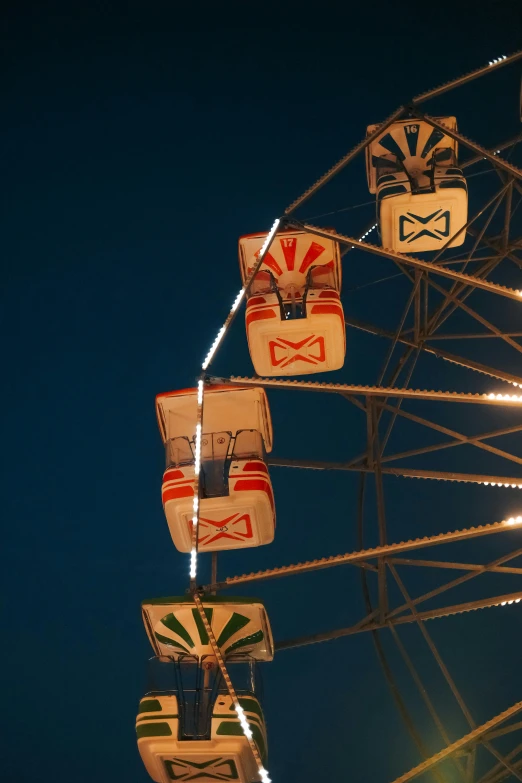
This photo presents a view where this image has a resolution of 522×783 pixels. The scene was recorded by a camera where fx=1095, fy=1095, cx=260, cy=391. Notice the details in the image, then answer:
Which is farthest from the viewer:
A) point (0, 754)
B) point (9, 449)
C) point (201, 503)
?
point (9, 449)

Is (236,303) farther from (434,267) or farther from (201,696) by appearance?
(201,696)

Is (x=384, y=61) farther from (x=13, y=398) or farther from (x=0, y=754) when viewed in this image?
(x=0, y=754)

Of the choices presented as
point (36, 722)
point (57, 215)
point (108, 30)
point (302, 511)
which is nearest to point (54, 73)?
point (108, 30)

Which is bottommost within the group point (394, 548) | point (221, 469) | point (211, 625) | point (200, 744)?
point (200, 744)

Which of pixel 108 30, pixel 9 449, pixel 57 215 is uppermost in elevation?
pixel 108 30

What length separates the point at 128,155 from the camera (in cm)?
1498

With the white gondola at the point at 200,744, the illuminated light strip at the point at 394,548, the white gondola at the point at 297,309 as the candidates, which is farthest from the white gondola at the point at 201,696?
the white gondola at the point at 297,309

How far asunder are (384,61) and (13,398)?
678 centimetres

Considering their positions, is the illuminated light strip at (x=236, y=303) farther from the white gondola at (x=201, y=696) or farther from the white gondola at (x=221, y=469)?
the white gondola at (x=201, y=696)

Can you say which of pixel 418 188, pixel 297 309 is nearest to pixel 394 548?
pixel 297 309

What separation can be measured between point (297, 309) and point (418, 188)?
60.9 inches

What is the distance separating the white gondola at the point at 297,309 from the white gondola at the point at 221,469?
18.0 inches

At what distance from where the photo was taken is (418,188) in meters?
9.49

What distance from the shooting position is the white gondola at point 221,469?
27.8ft
